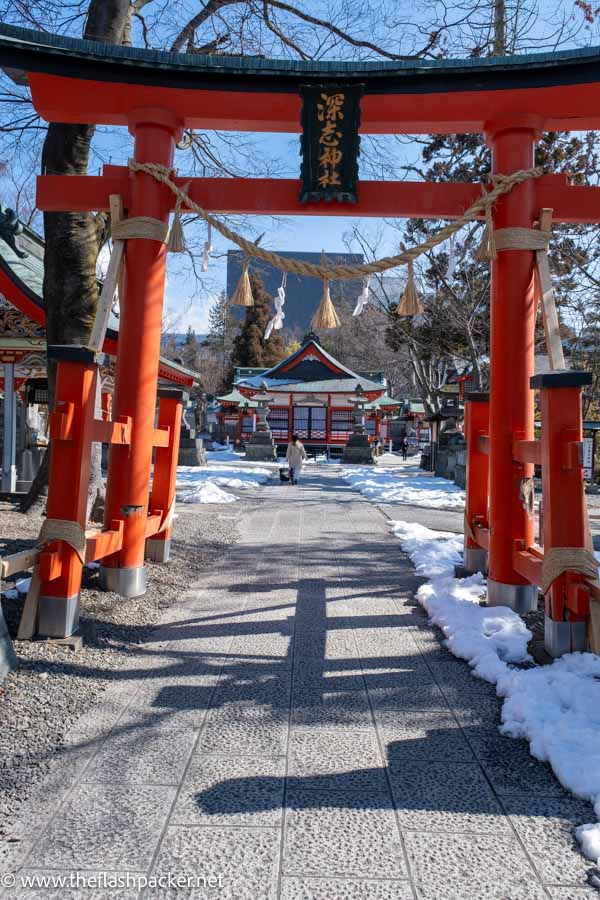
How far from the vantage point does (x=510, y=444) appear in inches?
172

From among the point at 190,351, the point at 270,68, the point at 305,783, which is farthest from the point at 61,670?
the point at 190,351

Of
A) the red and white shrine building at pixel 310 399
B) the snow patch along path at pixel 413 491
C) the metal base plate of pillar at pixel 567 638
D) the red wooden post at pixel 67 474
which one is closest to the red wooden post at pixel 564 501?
the metal base plate of pillar at pixel 567 638

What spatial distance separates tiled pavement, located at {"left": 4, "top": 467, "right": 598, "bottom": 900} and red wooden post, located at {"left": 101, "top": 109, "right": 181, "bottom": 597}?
0.85 m

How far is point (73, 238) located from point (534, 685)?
21.8 ft

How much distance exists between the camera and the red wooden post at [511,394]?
4359mm

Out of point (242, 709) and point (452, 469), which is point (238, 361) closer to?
point (452, 469)

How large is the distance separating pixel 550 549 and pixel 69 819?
9.20 ft

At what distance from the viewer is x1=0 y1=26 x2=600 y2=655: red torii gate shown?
13.9ft

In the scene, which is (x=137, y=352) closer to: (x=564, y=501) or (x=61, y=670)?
(x=61, y=670)

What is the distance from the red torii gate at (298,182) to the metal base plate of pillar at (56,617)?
1.99ft

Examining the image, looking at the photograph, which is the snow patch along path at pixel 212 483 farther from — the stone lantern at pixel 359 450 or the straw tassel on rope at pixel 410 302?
the stone lantern at pixel 359 450

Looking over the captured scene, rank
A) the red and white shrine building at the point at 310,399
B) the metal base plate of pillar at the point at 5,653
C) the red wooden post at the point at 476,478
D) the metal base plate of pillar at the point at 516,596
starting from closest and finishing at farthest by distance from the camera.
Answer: the metal base plate of pillar at the point at 5,653, the metal base plate of pillar at the point at 516,596, the red wooden post at the point at 476,478, the red and white shrine building at the point at 310,399

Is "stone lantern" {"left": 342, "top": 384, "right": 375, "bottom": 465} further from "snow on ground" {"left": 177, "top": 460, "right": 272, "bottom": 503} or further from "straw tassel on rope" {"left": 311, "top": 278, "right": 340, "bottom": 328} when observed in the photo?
"straw tassel on rope" {"left": 311, "top": 278, "right": 340, "bottom": 328}

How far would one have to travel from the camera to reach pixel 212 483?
14281 millimetres
